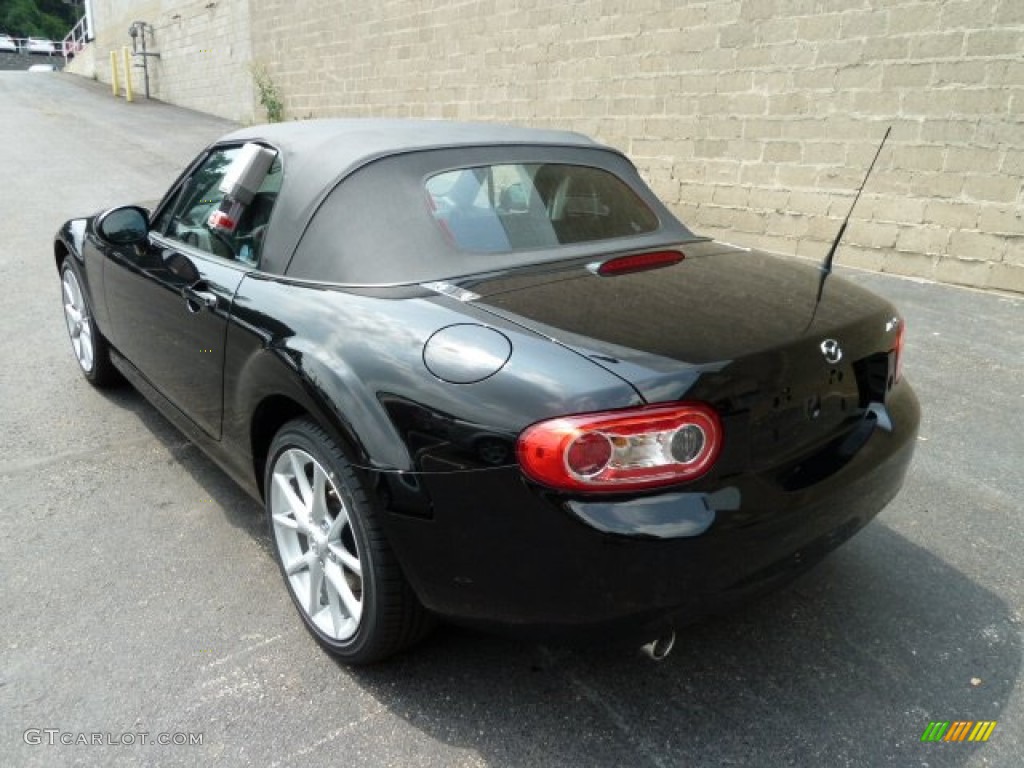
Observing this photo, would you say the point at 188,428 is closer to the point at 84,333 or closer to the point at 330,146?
the point at 330,146

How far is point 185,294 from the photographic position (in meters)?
2.88

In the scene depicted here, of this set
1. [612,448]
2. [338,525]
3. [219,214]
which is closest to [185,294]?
[219,214]

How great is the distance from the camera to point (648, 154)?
28.7ft

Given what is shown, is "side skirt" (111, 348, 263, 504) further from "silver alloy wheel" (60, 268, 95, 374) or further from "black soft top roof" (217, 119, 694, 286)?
"black soft top roof" (217, 119, 694, 286)

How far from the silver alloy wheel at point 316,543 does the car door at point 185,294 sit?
0.51 meters

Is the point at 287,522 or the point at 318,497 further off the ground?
the point at 318,497

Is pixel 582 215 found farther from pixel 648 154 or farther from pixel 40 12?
pixel 40 12

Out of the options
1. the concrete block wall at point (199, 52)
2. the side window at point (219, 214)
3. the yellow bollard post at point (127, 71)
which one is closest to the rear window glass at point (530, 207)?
the side window at point (219, 214)

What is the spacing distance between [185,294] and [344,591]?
53.9 inches

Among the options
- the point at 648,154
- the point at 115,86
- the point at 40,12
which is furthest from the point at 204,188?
the point at 40,12

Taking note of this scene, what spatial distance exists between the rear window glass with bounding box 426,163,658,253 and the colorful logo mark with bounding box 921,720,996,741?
175 cm

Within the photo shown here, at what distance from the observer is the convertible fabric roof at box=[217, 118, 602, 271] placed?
2502 mm

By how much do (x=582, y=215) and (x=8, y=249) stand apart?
25.2ft

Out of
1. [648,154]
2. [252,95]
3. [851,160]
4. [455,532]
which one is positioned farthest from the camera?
[252,95]
